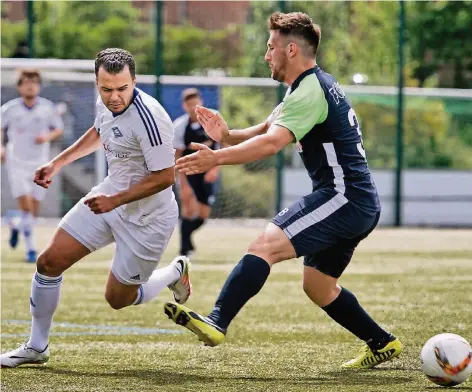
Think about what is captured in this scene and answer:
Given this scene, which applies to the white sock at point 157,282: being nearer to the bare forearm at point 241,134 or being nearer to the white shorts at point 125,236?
the white shorts at point 125,236

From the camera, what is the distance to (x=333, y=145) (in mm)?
6539

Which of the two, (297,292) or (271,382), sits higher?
(271,382)

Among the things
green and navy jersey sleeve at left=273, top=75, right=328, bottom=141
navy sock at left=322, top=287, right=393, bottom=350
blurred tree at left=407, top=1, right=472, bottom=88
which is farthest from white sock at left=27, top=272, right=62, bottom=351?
blurred tree at left=407, top=1, right=472, bottom=88

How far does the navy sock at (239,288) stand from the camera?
20.3 feet

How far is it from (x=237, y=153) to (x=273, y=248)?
634 millimetres

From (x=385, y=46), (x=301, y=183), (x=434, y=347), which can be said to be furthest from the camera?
(x=385, y=46)

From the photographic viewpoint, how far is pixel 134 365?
7086 mm

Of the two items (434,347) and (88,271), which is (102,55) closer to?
(434,347)

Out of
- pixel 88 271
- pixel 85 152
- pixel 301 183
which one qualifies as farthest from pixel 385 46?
pixel 85 152

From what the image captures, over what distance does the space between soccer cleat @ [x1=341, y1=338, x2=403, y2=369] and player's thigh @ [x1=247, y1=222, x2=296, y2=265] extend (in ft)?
3.50

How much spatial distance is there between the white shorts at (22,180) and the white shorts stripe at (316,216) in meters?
8.96

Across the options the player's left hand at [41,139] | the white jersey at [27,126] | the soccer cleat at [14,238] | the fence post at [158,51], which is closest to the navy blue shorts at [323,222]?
the player's left hand at [41,139]

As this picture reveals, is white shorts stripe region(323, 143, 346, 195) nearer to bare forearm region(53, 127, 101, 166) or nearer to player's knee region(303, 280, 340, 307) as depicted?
player's knee region(303, 280, 340, 307)

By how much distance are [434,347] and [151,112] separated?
2.18m
